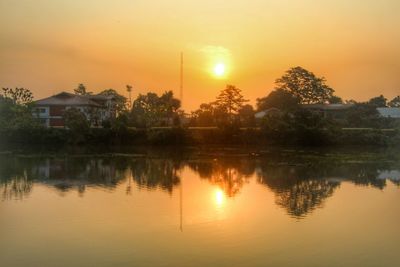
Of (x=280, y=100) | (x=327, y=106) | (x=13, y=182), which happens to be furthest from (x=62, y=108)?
(x=13, y=182)

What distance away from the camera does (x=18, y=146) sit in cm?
2584

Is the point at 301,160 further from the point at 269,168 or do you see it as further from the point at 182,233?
the point at 182,233

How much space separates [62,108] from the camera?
1210 inches

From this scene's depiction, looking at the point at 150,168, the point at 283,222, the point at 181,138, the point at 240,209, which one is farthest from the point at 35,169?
the point at 181,138

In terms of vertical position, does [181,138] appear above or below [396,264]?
above

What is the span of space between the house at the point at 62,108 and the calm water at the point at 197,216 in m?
13.8

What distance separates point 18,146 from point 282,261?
2232 centimetres

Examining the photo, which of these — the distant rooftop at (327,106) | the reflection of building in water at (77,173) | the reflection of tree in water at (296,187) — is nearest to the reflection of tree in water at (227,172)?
the reflection of tree in water at (296,187)

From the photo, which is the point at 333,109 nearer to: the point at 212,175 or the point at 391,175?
the point at 391,175

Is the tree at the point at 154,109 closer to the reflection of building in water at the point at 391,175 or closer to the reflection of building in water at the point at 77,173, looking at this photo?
the reflection of building in water at the point at 77,173

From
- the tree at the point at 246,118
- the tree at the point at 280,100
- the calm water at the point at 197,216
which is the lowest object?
the calm water at the point at 197,216

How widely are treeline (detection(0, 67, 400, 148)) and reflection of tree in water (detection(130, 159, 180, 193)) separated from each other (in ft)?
29.9

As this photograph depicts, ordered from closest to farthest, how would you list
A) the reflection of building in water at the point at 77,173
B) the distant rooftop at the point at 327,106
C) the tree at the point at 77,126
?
the reflection of building in water at the point at 77,173 < the tree at the point at 77,126 < the distant rooftop at the point at 327,106

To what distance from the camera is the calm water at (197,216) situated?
21.4ft
